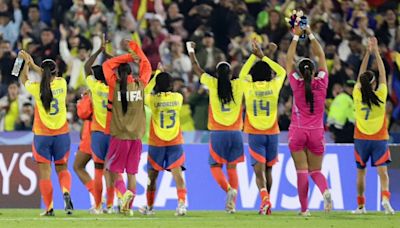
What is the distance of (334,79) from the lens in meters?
28.7

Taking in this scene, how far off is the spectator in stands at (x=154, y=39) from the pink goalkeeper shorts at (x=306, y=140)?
29.3ft

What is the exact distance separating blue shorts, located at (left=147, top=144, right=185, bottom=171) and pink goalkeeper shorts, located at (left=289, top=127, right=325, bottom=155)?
1.92 meters

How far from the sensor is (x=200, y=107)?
94.9ft

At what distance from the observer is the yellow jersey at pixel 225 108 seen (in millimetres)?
23250

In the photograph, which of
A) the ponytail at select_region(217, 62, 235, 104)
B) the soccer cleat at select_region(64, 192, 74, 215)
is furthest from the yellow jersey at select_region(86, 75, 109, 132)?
the ponytail at select_region(217, 62, 235, 104)

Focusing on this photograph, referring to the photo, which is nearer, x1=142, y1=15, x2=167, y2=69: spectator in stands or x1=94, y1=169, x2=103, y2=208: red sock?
x1=94, y1=169, x2=103, y2=208: red sock

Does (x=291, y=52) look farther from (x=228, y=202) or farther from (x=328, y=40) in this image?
(x=328, y=40)

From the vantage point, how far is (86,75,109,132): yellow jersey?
22469mm

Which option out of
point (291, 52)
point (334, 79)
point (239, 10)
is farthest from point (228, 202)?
point (239, 10)

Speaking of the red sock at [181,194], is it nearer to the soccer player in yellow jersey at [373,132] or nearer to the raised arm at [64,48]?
the soccer player in yellow jersey at [373,132]

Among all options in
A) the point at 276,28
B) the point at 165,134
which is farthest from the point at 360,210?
the point at 276,28

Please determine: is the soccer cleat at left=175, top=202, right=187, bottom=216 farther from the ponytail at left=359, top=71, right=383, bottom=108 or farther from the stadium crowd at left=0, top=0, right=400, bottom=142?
the stadium crowd at left=0, top=0, right=400, bottom=142

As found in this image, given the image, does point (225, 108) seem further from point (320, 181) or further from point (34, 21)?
point (34, 21)

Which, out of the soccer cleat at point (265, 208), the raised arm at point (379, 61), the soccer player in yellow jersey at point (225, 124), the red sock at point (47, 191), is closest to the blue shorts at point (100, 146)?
the red sock at point (47, 191)
